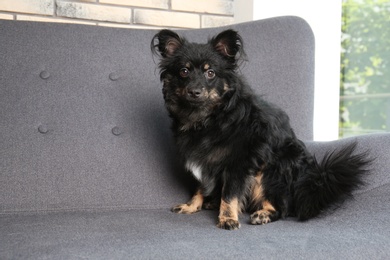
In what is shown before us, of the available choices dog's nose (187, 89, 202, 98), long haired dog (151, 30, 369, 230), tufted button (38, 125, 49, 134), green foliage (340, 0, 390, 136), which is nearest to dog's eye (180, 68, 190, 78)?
long haired dog (151, 30, 369, 230)

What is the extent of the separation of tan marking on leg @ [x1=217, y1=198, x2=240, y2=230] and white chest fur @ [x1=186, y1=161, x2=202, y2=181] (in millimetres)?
192

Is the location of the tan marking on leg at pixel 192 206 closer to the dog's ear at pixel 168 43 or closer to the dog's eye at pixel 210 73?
the dog's eye at pixel 210 73

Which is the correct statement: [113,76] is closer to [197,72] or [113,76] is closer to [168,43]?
[168,43]

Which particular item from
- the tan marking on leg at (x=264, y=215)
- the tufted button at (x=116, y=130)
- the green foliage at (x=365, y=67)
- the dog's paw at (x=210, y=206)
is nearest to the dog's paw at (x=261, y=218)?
the tan marking on leg at (x=264, y=215)

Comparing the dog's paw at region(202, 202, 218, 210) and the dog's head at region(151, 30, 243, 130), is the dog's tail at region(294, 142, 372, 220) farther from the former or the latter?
the dog's head at region(151, 30, 243, 130)

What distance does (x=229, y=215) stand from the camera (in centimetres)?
189

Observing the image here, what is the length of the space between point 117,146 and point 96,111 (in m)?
0.20

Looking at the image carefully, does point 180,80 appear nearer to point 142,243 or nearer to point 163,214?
point 163,214

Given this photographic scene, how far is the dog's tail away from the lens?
6.19 ft

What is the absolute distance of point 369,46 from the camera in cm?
370

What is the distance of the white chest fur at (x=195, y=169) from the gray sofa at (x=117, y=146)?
172 mm

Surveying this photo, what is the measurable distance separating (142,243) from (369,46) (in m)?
2.91

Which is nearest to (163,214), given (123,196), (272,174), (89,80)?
(123,196)

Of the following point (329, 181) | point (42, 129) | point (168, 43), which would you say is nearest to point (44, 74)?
point (42, 129)
